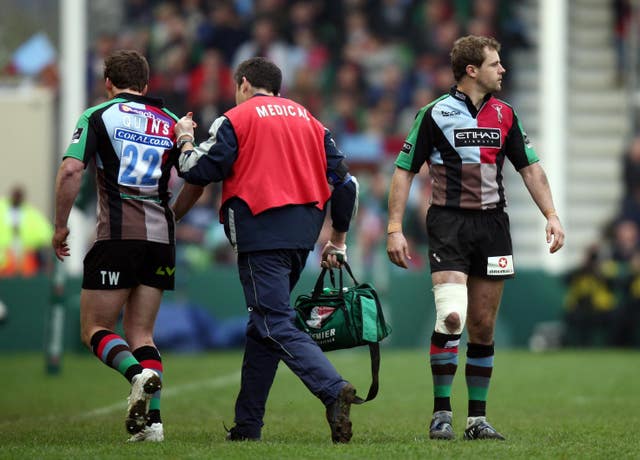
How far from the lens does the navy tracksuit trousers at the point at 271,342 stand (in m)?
7.27

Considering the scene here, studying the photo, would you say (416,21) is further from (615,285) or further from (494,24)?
(615,285)

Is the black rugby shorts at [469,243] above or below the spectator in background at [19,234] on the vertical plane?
below

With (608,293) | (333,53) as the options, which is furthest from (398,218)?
(333,53)

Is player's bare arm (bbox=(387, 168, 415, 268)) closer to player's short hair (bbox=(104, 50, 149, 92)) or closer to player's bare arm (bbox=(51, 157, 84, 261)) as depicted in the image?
player's short hair (bbox=(104, 50, 149, 92))

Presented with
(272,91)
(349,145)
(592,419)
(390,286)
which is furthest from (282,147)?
(349,145)

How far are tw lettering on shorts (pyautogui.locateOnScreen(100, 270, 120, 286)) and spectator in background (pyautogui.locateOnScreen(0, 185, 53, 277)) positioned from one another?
11.0 m

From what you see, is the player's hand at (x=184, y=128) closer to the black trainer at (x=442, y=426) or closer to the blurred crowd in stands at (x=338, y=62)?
the black trainer at (x=442, y=426)

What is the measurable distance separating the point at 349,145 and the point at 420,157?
509 inches

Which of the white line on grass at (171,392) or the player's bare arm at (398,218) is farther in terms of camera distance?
the white line on grass at (171,392)

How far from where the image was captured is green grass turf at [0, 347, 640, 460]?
6.99m

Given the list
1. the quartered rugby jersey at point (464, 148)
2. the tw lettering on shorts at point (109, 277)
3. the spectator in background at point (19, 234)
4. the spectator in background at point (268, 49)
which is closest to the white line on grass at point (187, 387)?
the tw lettering on shorts at point (109, 277)

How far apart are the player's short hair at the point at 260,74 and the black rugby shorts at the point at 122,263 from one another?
40.9 inches

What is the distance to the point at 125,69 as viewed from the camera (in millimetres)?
7785

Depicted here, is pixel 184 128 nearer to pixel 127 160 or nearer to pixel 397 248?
pixel 127 160
